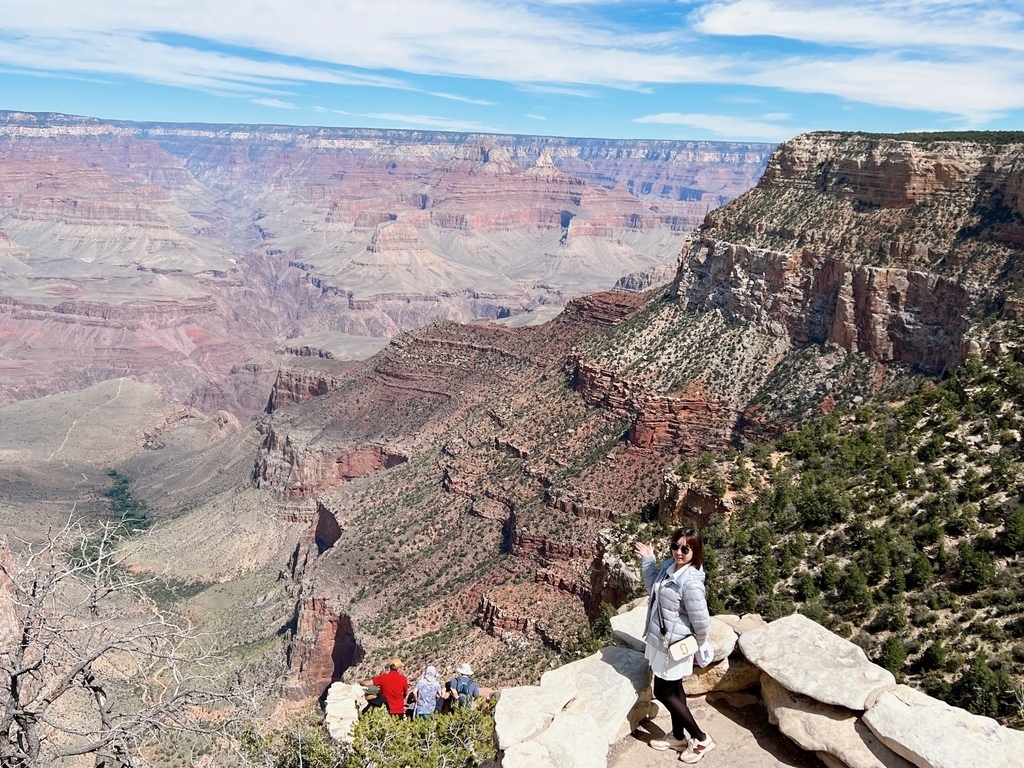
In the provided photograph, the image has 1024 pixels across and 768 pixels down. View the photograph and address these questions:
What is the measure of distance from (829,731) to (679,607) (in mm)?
2458

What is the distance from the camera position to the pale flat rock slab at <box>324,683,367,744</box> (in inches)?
630

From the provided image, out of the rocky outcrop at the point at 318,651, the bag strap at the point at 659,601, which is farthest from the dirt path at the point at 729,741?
the rocky outcrop at the point at 318,651

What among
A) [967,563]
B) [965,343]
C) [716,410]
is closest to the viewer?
[967,563]

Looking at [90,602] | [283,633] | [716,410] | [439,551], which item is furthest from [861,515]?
[283,633]

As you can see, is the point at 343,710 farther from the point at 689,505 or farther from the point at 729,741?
the point at 689,505

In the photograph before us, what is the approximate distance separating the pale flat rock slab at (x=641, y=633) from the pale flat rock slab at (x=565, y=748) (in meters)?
→ 1.96

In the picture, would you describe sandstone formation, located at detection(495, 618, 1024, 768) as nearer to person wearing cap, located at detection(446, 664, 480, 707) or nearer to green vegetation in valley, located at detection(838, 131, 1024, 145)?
person wearing cap, located at detection(446, 664, 480, 707)

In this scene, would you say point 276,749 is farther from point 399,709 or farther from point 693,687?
point 693,687

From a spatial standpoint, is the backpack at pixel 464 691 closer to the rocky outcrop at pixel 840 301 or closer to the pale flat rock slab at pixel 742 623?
the pale flat rock slab at pixel 742 623

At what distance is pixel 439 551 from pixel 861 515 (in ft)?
114

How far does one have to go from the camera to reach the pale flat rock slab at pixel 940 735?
10023 millimetres

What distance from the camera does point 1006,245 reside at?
1700 inches

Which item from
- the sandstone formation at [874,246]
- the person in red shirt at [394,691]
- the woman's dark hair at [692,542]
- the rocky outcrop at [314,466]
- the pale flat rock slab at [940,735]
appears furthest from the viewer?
the rocky outcrop at [314,466]

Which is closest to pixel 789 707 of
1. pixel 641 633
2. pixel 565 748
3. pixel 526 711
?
pixel 641 633
